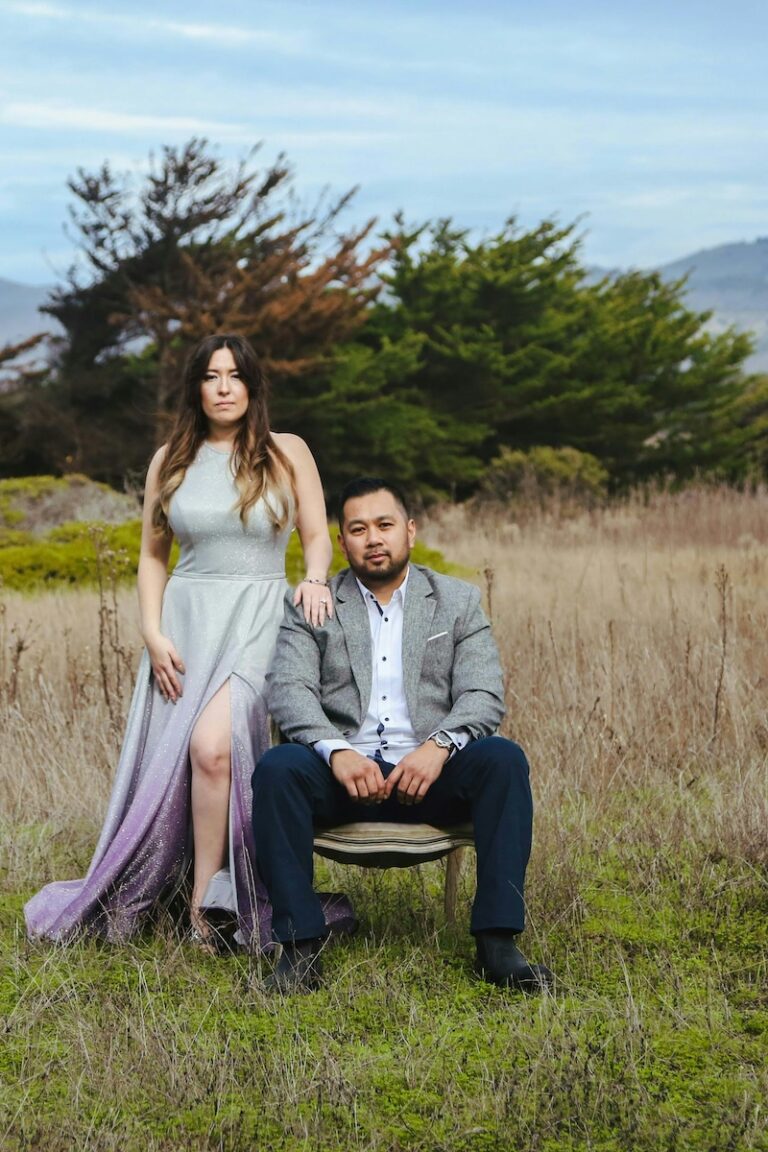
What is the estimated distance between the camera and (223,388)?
4.15 m

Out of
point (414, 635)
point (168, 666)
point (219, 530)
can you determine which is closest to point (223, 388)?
point (219, 530)

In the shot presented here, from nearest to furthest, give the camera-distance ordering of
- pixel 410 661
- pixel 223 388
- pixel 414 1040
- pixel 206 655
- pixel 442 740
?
1. pixel 414 1040
2. pixel 442 740
3. pixel 410 661
4. pixel 206 655
5. pixel 223 388

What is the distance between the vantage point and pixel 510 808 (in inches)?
143

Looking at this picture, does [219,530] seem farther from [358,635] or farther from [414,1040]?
[414,1040]

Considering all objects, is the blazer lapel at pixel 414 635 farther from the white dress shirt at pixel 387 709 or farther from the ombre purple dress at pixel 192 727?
the ombre purple dress at pixel 192 727

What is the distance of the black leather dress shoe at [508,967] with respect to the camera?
11.8ft

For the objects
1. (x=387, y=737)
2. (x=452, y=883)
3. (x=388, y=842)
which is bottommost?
(x=452, y=883)

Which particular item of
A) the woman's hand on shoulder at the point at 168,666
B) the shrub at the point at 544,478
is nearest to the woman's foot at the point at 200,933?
the woman's hand on shoulder at the point at 168,666

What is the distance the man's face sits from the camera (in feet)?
12.9

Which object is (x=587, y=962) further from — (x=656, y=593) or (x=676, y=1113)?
(x=656, y=593)

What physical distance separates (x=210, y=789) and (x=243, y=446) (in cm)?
108

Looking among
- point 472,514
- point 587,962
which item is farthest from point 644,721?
point 472,514

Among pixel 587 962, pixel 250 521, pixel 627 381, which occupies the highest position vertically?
pixel 627 381

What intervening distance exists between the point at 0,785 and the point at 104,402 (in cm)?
1655
